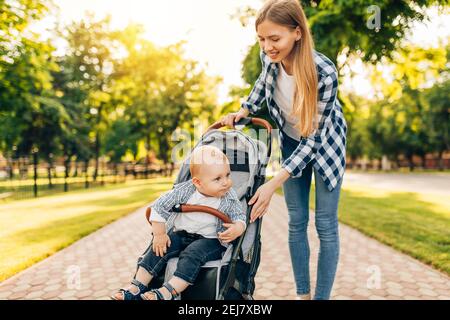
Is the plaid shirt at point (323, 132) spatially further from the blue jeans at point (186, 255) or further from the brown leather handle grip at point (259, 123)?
the blue jeans at point (186, 255)

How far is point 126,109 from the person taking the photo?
28.7 meters

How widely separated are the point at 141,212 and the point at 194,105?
71.3 feet

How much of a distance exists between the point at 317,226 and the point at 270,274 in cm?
171

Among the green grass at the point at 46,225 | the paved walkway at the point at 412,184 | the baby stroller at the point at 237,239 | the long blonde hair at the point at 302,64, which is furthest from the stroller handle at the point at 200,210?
the paved walkway at the point at 412,184

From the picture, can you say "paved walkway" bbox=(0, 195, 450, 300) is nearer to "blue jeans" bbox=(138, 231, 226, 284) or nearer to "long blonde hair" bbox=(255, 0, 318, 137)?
"blue jeans" bbox=(138, 231, 226, 284)

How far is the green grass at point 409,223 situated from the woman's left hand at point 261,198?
296 cm

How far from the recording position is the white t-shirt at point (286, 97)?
2.60 meters

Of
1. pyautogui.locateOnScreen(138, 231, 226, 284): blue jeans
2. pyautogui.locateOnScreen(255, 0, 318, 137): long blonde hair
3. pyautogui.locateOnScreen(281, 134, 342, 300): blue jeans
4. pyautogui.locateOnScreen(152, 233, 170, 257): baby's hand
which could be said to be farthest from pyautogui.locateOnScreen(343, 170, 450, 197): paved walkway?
pyautogui.locateOnScreen(152, 233, 170, 257): baby's hand

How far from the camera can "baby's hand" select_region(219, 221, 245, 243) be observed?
7.98 feet

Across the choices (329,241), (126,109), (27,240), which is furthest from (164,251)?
(126,109)

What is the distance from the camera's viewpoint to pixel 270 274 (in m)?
4.28

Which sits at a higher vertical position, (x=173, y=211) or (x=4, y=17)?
(x=4, y=17)

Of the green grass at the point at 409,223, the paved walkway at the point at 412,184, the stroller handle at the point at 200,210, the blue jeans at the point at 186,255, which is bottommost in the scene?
the paved walkway at the point at 412,184

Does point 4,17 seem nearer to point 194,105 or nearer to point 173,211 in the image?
point 173,211
